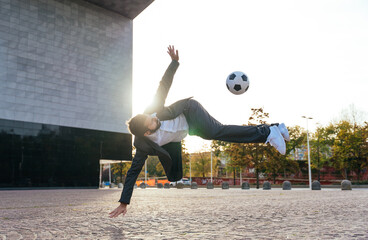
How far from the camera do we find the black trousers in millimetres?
4785

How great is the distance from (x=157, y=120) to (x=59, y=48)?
32.6 meters

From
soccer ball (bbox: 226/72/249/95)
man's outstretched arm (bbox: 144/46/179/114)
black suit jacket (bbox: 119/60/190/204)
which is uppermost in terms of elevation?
soccer ball (bbox: 226/72/249/95)

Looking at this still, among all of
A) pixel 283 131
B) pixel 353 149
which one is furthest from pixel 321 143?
pixel 283 131

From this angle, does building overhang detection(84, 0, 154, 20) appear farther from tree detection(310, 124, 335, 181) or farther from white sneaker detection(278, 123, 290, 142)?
white sneaker detection(278, 123, 290, 142)

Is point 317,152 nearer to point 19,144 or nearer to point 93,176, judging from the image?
point 93,176

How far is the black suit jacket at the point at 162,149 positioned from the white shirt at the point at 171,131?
7cm

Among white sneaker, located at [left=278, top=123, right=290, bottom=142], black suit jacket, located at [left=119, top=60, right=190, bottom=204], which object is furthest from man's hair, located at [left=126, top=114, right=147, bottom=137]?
white sneaker, located at [left=278, top=123, right=290, bottom=142]

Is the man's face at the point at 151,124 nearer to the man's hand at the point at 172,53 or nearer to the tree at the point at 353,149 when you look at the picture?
the man's hand at the point at 172,53

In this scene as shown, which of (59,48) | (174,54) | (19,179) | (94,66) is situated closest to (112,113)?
(94,66)

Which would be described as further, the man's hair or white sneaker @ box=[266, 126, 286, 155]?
white sneaker @ box=[266, 126, 286, 155]

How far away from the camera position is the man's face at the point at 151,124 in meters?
4.20

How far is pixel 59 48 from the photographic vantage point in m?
33.7

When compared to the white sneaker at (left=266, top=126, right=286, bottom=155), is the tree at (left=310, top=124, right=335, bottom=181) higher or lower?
higher

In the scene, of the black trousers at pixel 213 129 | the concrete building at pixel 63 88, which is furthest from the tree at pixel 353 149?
the black trousers at pixel 213 129
